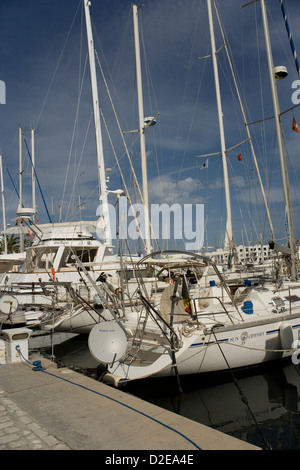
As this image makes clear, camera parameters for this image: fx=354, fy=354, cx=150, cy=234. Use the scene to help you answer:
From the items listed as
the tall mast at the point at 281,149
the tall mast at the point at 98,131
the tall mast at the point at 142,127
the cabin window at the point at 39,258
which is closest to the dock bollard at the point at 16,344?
the tall mast at the point at 142,127

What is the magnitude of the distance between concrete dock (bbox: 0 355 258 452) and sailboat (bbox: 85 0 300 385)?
137cm

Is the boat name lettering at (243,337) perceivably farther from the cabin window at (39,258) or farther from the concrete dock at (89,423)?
the cabin window at (39,258)

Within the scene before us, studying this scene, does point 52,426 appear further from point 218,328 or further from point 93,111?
point 93,111

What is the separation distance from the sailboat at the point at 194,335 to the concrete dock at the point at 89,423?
1366 mm

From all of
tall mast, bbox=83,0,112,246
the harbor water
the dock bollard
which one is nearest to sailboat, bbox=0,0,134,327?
tall mast, bbox=83,0,112,246

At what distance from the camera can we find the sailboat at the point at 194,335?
25.1ft

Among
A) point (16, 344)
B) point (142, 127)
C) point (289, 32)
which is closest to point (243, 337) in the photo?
point (16, 344)

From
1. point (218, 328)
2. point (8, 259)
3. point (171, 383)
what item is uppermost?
point (8, 259)

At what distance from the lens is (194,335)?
8312mm

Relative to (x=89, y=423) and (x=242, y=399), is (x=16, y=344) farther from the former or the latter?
(x=242, y=399)

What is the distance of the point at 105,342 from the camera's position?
736cm

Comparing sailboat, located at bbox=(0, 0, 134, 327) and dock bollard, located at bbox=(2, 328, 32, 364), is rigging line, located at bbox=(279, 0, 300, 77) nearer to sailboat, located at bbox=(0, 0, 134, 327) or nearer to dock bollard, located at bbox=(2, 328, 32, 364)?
sailboat, located at bbox=(0, 0, 134, 327)

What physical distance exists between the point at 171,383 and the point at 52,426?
460 cm
